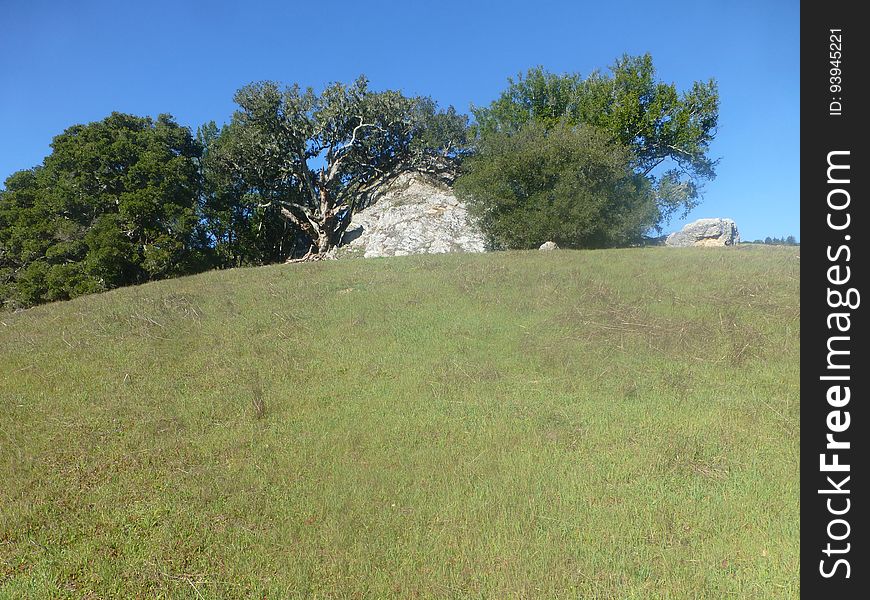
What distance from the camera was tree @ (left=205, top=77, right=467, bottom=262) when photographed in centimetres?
3297

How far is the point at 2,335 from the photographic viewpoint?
39.1 ft

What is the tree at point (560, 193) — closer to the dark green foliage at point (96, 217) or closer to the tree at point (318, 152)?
the tree at point (318, 152)

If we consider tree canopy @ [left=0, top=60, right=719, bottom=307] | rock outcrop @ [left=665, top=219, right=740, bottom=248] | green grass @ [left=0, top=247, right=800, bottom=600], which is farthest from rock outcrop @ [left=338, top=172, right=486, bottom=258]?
green grass @ [left=0, top=247, right=800, bottom=600]

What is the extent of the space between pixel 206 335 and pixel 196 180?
81.8ft

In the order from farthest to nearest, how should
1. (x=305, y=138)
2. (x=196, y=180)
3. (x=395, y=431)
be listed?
(x=305, y=138) → (x=196, y=180) → (x=395, y=431)

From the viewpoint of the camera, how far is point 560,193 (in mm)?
22594

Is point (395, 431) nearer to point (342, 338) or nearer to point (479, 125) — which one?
point (342, 338)

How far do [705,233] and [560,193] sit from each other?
370 inches

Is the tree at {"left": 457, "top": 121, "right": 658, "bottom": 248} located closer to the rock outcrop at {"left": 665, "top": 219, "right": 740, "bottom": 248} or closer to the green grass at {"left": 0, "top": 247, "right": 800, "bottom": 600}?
the rock outcrop at {"left": 665, "top": 219, "right": 740, "bottom": 248}

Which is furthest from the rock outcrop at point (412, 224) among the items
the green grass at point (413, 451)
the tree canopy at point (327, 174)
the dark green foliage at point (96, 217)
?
the green grass at point (413, 451)

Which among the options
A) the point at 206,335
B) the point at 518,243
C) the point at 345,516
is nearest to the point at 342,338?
the point at 206,335

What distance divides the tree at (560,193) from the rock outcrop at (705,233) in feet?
7.49

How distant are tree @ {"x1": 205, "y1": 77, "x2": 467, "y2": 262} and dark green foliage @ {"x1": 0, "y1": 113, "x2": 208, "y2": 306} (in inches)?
191

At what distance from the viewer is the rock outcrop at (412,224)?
96.9ft
